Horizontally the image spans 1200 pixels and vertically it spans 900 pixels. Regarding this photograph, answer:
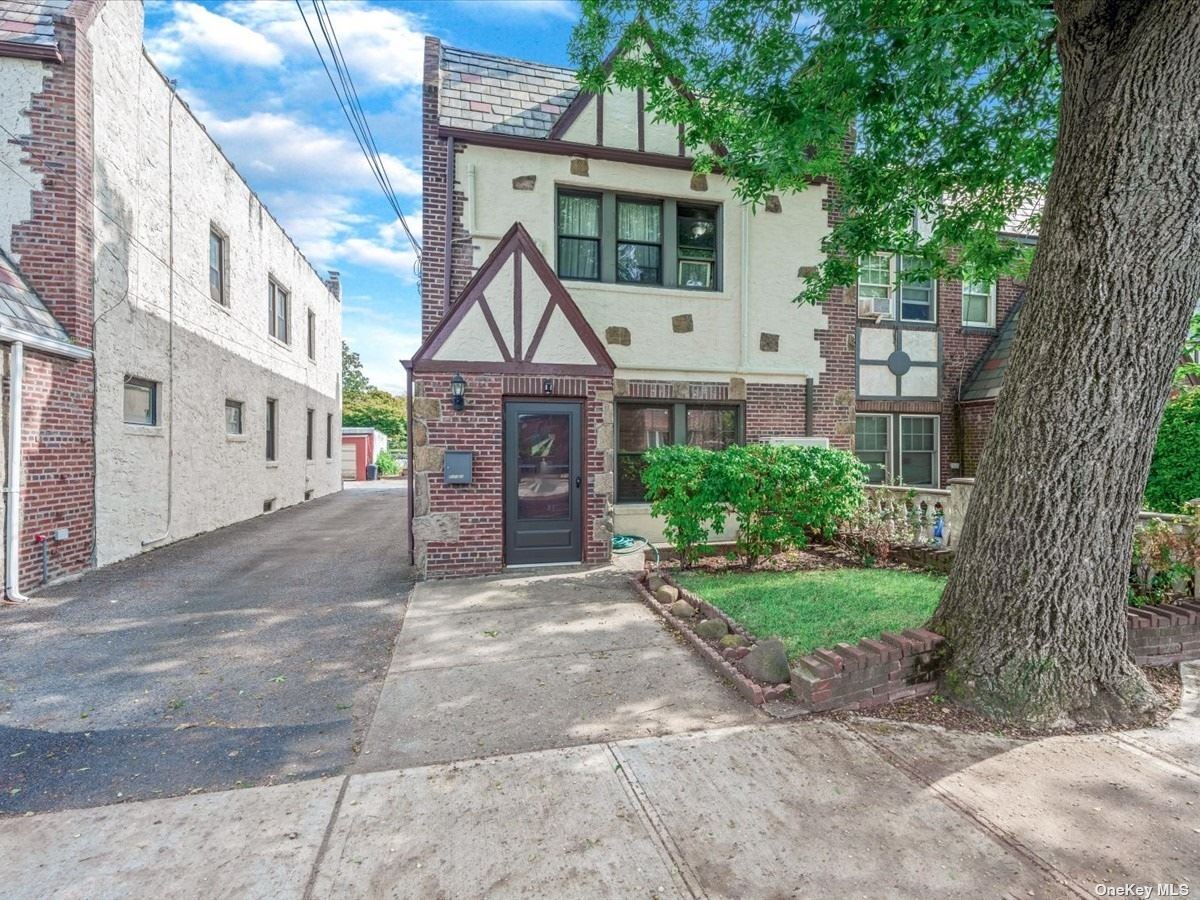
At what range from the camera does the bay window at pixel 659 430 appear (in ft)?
28.5

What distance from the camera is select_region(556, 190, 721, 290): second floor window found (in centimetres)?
856

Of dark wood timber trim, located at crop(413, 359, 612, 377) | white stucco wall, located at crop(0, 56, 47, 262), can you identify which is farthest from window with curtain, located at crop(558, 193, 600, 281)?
white stucco wall, located at crop(0, 56, 47, 262)

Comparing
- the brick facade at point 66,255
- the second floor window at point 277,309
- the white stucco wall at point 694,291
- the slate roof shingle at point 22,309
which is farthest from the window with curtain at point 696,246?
the second floor window at point 277,309

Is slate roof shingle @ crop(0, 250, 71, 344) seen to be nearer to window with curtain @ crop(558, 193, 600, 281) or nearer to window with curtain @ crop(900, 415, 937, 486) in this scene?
window with curtain @ crop(558, 193, 600, 281)

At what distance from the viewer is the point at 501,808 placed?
2623 millimetres

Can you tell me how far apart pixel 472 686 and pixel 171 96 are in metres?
11.0

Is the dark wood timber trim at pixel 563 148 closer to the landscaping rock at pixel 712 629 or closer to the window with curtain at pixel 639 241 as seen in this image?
the window with curtain at pixel 639 241

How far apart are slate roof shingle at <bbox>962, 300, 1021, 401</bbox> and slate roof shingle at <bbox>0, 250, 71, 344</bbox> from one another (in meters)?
13.8

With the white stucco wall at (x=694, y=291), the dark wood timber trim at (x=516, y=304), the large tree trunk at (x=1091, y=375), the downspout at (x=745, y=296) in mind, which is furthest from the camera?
the downspout at (x=745, y=296)

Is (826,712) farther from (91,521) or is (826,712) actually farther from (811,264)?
(91,521)

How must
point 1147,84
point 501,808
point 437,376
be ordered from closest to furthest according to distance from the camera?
point 501,808
point 1147,84
point 437,376

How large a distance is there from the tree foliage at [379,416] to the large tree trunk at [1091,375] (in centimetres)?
3823

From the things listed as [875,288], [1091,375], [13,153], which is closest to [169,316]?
[13,153]

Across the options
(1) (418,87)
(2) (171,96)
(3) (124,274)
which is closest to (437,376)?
(1) (418,87)
